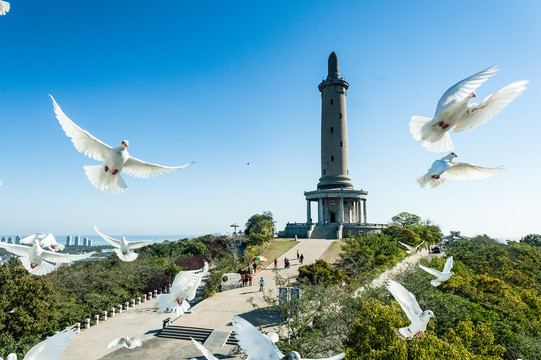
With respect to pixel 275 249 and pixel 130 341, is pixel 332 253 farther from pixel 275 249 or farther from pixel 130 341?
pixel 130 341

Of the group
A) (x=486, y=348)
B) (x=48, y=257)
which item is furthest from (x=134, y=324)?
(x=486, y=348)

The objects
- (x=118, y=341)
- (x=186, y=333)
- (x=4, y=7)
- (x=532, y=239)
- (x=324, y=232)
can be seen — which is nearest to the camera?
(x=4, y=7)

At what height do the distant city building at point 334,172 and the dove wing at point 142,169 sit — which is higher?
the distant city building at point 334,172

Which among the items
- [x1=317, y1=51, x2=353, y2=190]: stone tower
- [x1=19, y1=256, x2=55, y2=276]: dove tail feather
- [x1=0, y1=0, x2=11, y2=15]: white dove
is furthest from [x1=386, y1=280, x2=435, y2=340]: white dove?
[x1=317, y1=51, x2=353, y2=190]: stone tower

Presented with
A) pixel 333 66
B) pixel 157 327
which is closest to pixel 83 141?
pixel 157 327

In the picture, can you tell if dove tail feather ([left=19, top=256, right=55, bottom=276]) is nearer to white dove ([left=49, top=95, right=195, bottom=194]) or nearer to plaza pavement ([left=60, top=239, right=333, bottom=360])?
white dove ([left=49, top=95, right=195, bottom=194])

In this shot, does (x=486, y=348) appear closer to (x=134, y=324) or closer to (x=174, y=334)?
(x=174, y=334)

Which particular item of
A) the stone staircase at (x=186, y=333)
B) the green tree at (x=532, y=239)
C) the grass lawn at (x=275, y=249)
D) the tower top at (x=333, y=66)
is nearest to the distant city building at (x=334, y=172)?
the tower top at (x=333, y=66)

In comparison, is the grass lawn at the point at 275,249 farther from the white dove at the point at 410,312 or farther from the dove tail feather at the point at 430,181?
the dove tail feather at the point at 430,181
